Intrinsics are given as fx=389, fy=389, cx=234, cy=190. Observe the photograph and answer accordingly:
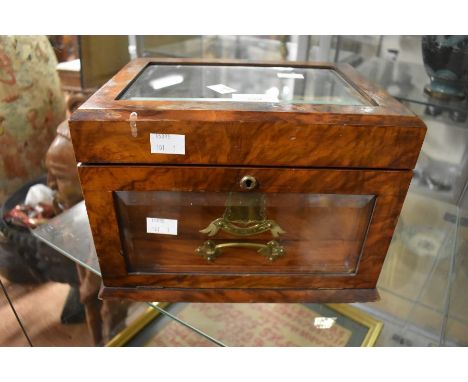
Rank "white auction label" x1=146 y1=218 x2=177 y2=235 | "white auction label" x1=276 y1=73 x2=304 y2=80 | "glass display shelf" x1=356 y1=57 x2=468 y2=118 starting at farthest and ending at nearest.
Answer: "glass display shelf" x1=356 y1=57 x2=468 y2=118
"white auction label" x1=276 y1=73 x2=304 y2=80
"white auction label" x1=146 y1=218 x2=177 y2=235

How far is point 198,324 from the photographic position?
0.75 meters

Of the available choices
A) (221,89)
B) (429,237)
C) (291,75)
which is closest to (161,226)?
(221,89)

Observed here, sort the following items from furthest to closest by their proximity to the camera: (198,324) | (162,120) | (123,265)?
(198,324), (123,265), (162,120)

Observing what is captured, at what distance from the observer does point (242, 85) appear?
0.69 m

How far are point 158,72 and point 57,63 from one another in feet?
1.22

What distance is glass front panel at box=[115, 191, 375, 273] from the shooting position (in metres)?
0.60

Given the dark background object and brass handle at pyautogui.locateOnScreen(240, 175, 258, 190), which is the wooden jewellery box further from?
the dark background object

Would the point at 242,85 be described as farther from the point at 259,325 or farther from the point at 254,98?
the point at 259,325

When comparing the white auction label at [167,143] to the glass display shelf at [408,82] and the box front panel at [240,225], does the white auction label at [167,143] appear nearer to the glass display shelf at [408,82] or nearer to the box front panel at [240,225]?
the box front panel at [240,225]

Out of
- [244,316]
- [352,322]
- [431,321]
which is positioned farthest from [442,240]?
[244,316]

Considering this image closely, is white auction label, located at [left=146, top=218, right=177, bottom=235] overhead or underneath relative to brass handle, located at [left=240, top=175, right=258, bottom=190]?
underneath

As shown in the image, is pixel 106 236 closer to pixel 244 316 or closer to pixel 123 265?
pixel 123 265

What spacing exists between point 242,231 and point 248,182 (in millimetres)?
101

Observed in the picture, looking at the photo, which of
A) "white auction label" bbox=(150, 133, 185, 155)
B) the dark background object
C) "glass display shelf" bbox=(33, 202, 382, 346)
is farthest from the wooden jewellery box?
the dark background object
